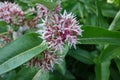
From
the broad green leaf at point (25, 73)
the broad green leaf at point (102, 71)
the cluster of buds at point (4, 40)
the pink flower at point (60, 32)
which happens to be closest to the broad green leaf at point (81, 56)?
the broad green leaf at point (102, 71)

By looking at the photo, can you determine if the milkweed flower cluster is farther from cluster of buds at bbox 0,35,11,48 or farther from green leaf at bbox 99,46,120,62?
green leaf at bbox 99,46,120,62

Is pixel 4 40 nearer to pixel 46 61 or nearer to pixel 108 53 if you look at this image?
pixel 46 61

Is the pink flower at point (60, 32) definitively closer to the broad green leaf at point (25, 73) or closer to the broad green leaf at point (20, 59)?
the broad green leaf at point (20, 59)

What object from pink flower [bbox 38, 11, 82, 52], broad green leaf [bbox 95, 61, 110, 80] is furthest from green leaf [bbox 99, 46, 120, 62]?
pink flower [bbox 38, 11, 82, 52]

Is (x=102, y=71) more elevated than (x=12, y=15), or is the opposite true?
(x=12, y=15)

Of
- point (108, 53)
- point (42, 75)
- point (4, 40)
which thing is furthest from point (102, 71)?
point (4, 40)

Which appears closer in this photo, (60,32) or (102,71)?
(60,32)

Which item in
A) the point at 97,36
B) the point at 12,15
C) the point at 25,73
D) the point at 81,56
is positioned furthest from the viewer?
the point at 81,56
